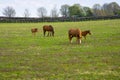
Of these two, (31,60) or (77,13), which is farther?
(77,13)

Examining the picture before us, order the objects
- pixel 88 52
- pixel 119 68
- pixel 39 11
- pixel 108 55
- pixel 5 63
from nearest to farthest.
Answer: pixel 119 68 < pixel 5 63 < pixel 108 55 < pixel 88 52 < pixel 39 11

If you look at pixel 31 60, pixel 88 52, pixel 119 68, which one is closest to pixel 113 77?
pixel 119 68

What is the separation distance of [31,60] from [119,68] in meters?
4.58

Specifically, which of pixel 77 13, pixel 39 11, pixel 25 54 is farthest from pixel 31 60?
pixel 39 11

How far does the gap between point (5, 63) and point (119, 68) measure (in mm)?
5325

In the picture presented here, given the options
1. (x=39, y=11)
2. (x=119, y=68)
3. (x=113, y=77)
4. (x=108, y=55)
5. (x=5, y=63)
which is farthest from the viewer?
(x=39, y=11)

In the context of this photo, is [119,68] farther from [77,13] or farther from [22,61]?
[77,13]

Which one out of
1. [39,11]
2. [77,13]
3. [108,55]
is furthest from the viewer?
[39,11]

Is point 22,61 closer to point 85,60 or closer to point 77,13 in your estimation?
point 85,60

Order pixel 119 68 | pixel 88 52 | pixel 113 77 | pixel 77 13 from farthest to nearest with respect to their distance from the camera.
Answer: pixel 77 13
pixel 88 52
pixel 119 68
pixel 113 77

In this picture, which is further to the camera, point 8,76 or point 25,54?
point 25,54

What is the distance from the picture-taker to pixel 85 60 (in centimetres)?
1585

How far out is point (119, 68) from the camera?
13.8 metres

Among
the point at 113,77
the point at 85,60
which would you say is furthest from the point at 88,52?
the point at 113,77
